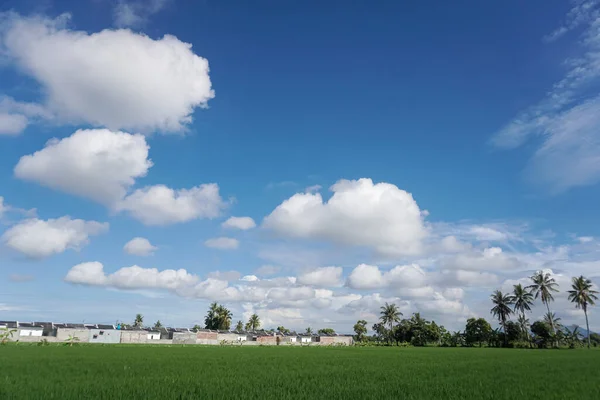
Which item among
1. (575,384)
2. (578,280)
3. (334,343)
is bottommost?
(334,343)

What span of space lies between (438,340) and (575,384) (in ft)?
304

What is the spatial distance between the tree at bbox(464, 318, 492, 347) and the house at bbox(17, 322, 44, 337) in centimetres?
9526

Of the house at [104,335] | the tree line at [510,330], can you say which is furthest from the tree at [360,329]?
the house at [104,335]

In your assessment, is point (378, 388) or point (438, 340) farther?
point (438, 340)

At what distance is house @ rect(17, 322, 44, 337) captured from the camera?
67.0 meters

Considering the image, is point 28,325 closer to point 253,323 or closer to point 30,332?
point 30,332

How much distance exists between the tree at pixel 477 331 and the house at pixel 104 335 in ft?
271

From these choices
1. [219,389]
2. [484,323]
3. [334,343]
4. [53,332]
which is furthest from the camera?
[334,343]

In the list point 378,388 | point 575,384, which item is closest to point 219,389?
point 378,388

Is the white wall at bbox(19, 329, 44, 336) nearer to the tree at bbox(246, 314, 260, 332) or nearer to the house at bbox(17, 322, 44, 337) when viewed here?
the house at bbox(17, 322, 44, 337)

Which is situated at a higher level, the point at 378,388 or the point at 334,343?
the point at 378,388

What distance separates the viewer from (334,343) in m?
120

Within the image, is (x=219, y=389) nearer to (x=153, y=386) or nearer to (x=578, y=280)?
(x=153, y=386)

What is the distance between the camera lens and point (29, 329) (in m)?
68.8
